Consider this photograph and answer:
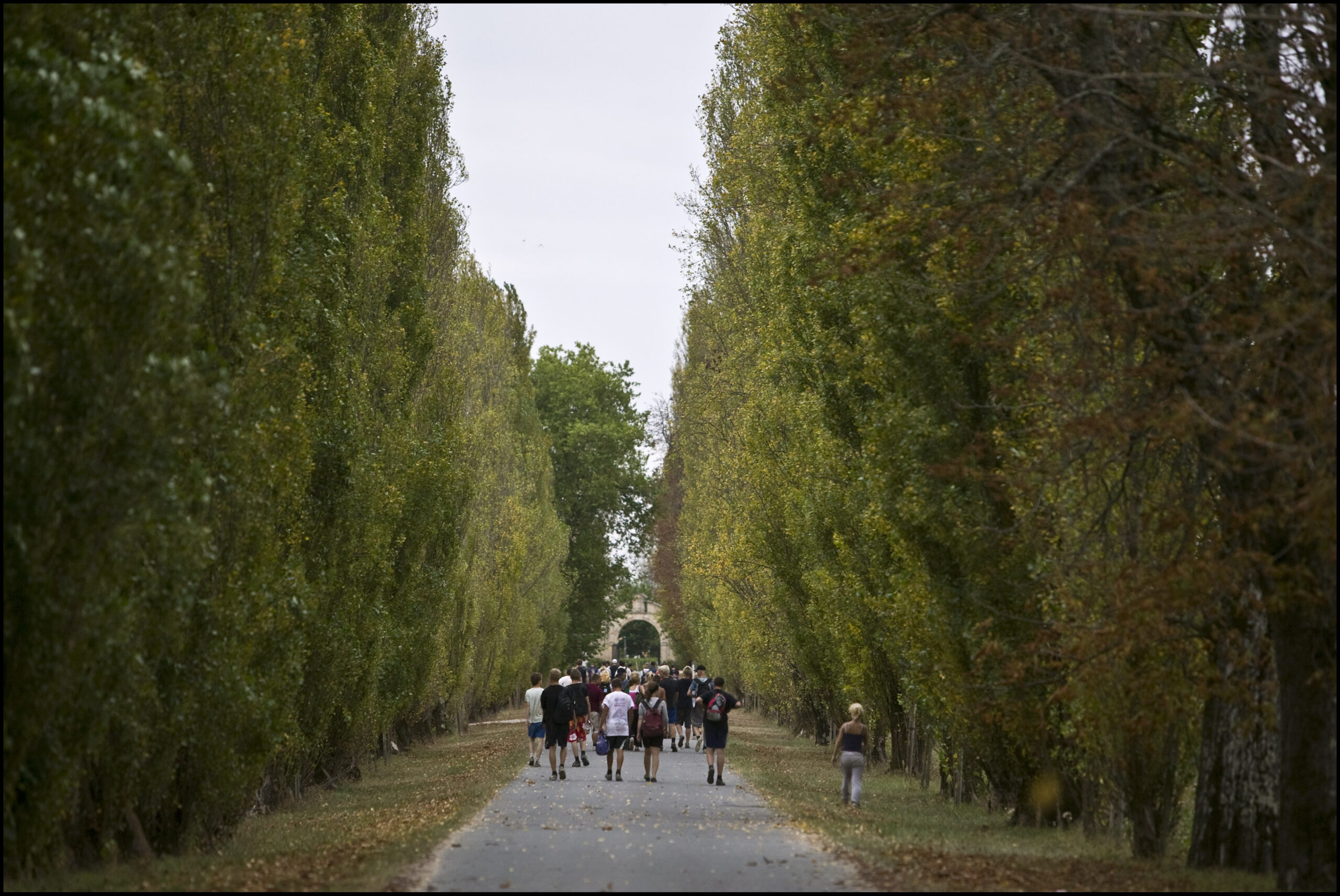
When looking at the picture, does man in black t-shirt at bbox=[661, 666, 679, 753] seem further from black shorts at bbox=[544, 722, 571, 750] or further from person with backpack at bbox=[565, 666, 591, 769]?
black shorts at bbox=[544, 722, 571, 750]

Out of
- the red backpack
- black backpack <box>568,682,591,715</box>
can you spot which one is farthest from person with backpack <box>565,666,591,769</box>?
the red backpack

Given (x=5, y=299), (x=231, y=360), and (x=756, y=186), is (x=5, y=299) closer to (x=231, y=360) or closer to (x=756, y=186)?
(x=231, y=360)

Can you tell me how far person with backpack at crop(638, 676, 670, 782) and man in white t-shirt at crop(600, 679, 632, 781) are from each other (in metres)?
0.31

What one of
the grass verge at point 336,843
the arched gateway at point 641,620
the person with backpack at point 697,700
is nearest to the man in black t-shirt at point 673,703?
the person with backpack at point 697,700

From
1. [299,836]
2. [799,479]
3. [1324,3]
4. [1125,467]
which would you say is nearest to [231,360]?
[299,836]

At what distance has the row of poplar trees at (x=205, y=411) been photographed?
8906mm

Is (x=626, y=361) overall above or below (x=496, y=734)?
above

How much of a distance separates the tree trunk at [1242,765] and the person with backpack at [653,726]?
10.9m

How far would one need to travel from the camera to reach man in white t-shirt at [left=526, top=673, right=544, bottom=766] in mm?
25109

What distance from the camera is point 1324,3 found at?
9.98 meters

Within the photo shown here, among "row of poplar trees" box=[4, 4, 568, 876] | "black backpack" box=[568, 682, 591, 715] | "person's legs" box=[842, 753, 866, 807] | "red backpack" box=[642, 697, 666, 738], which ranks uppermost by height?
"row of poplar trees" box=[4, 4, 568, 876]

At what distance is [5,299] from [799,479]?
20517 millimetres

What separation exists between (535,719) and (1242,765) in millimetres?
15764

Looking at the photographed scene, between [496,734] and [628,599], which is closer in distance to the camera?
[496,734]
